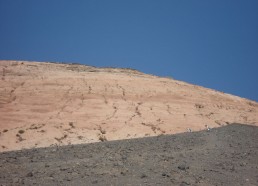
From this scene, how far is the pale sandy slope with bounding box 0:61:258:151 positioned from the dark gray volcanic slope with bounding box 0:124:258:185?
169 inches

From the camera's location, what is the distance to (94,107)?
64.0 ft

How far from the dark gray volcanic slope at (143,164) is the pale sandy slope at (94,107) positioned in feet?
14.1

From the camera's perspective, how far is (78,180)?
25.0 ft

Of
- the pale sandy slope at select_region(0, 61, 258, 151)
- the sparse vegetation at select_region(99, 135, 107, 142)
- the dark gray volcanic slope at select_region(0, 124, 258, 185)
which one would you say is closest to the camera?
the dark gray volcanic slope at select_region(0, 124, 258, 185)

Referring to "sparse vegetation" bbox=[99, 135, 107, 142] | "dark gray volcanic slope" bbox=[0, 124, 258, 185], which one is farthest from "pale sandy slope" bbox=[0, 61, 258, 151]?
"dark gray volcanic slope" bbox=[0, 124, 258, 185]

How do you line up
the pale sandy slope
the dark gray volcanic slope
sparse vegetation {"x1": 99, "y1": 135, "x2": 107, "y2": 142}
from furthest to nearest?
the pale sandy slope < sparse vegetation {"x1": 99, "y1": 135, "x2": 107, "y2": 142} < the dark gray volcanic slope

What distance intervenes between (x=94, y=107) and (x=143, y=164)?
10794 millimetres

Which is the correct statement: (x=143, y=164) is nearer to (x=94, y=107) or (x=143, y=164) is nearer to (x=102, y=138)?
(x=102, y=138)

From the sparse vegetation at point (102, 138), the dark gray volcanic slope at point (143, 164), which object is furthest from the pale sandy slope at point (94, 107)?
the dark gray volcanic slope at point (143, 164)

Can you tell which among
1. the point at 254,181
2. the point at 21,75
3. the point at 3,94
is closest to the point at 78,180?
the point at 254,181

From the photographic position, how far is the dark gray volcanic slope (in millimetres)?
7773

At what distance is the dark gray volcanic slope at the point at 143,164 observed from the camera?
7.77 metres

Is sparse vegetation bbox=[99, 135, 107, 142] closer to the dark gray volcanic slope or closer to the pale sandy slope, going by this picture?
the pale sandy slope

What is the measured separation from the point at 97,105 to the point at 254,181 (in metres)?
12.9
